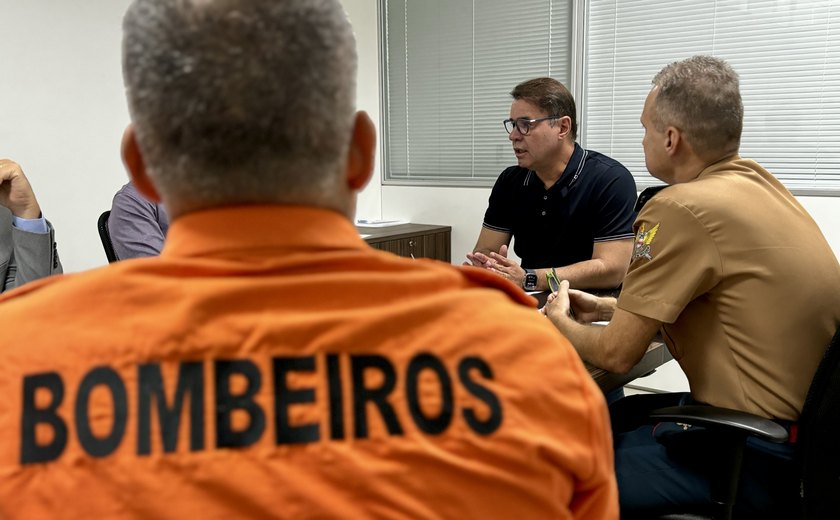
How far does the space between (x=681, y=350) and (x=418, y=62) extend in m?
3.23

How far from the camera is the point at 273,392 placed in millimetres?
551

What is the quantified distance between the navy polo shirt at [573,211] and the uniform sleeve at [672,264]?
115cm

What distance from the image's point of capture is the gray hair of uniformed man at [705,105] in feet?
5.02

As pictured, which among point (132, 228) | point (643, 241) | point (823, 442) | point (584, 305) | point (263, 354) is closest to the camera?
point (263, 354)

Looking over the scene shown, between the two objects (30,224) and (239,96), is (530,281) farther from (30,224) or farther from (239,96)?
(239,96)

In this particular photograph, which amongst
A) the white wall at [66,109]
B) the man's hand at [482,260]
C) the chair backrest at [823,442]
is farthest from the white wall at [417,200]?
the chair backrest at [823,442]

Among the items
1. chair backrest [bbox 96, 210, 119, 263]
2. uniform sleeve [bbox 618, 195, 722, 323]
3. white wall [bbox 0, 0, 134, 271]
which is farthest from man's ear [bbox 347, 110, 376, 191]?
white wall [bbox 0, 0, 134, 271]

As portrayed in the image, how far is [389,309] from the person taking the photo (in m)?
0.57

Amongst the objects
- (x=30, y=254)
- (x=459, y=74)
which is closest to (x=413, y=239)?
(x=459, y=74)

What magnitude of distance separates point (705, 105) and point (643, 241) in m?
0.35

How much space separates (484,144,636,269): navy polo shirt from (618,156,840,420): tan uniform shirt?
1.15 metres

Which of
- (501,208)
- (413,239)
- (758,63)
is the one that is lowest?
(413,239)

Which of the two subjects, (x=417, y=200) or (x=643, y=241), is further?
(x=417, y=200)

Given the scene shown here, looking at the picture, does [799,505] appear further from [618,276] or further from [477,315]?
[618,276]
